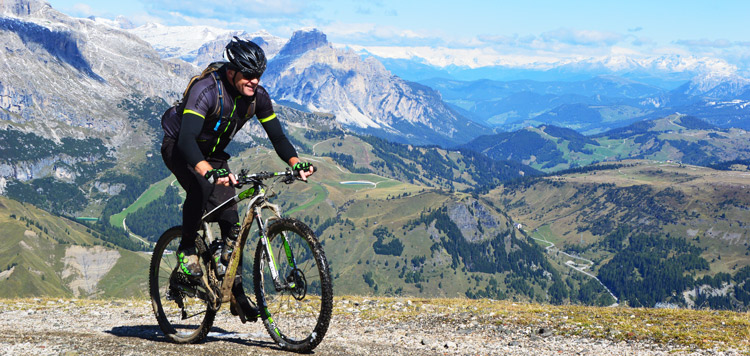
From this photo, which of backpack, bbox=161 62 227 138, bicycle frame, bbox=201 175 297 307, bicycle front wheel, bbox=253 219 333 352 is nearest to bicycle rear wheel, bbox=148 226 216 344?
bicycle frame, bbox=201 175 297 307

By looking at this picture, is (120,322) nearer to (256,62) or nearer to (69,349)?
(69,349)

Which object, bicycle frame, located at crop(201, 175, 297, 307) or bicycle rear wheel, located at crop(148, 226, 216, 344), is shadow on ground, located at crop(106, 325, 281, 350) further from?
bicycle frame, located at crop(201, 175, 297, 307)

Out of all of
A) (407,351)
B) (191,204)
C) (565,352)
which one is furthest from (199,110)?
(565,352)

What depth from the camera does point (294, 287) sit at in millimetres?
10938

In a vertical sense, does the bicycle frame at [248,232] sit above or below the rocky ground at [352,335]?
above

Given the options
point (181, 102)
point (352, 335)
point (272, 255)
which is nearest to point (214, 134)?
point (181, 102)

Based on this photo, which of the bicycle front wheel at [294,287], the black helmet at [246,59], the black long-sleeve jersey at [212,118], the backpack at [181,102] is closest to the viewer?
the bicycle front wheel at [294,287]

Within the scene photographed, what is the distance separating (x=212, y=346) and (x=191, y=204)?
3.47 m

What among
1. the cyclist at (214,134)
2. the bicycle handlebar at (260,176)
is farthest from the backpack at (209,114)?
the bicycle handlebar at (260,176)

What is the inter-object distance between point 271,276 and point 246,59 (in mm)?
4771

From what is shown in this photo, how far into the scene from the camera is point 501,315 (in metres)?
18.4

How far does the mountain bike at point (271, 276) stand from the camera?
10.6m

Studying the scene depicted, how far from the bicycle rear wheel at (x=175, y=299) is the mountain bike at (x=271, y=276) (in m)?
0.03

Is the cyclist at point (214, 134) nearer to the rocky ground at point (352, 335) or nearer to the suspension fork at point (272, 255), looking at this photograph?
the suspension fork at point (272, 255)
